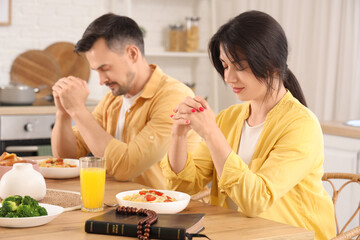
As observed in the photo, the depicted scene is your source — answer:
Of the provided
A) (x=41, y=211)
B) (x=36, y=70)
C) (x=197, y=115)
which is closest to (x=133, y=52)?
(x=197, y=115)

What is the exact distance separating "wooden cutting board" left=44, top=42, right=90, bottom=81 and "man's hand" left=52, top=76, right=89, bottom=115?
218cm

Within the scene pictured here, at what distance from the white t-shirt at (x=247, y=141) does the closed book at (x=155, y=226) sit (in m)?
0.47

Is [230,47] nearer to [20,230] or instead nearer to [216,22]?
[20,230]

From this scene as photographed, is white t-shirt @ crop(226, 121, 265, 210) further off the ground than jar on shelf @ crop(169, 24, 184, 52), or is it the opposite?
jar on shelf @ crop(169, 24, 184, 52)

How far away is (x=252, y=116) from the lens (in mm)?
2043

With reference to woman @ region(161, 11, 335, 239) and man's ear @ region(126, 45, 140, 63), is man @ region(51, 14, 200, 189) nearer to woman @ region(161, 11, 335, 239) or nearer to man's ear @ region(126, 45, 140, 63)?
man's ear @ region(126, 45, 140, 63)

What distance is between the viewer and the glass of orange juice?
1.76 metres

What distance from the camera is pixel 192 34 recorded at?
4938mm

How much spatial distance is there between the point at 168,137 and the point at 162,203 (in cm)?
84

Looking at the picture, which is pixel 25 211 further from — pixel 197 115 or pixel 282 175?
pixel 282 175

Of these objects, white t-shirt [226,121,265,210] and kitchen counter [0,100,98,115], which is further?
kitchen counter [0,100,98,115]

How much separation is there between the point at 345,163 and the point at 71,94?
1698 millimetres

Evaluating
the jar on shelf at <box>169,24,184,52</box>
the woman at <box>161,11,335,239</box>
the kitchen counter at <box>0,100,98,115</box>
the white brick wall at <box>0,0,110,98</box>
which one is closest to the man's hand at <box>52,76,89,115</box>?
the woman at <box>161,11,335,239</box>

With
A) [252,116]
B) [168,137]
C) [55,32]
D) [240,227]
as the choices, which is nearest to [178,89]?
[168,137]
